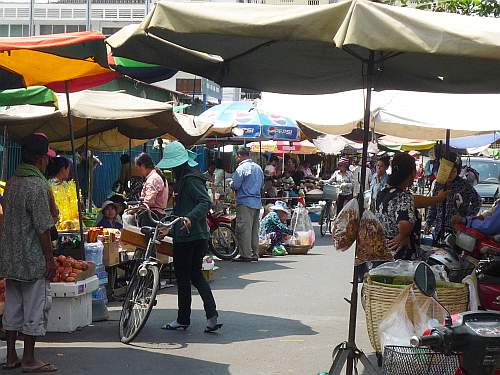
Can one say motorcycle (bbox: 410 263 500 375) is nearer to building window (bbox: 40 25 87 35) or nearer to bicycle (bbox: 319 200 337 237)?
bicycle (bbox: 319 200 337 237)

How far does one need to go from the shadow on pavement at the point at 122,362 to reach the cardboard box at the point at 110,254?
221 centimetres

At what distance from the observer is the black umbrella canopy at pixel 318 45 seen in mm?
4543

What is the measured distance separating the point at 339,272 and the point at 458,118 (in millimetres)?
5505

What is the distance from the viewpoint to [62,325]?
8.41 m

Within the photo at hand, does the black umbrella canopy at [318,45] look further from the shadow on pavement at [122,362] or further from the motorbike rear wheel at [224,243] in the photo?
the motorbike rear wheel at [224,243]

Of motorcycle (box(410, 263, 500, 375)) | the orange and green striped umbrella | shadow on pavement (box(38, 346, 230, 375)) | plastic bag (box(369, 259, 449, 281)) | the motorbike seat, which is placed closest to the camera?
motorcycle (box(410, 263, 500, 375))

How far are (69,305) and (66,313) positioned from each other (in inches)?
3.6

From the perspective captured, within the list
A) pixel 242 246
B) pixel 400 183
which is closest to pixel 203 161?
pixel 242 246

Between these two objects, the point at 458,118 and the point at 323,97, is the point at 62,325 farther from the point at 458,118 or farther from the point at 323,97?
the point at 458,118

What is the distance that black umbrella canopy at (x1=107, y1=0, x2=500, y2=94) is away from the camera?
179 inches

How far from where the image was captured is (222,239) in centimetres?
1548

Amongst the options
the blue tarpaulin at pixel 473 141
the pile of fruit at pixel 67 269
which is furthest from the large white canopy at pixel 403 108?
the blue tarpaulin at pixel 473 141

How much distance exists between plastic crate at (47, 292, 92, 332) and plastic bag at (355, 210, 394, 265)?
3.58 meters

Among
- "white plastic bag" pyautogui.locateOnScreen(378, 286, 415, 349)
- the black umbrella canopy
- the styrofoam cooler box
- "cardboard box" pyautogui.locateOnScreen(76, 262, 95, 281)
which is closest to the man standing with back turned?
"cardboard box" pyautogui.locateOnScreen(76, 262, 95, 281)
